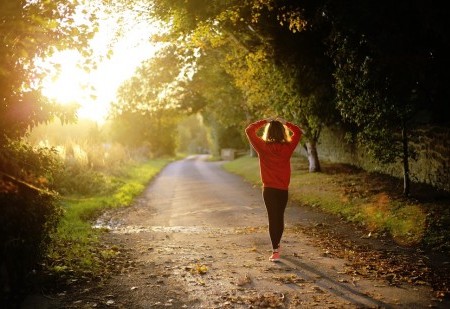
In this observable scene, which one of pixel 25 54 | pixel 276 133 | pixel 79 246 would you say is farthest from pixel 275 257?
pixel 25 54

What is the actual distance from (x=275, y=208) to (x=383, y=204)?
535 cm

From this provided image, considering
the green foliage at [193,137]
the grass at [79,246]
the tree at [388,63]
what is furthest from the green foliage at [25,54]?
the green foliage at [193,137]

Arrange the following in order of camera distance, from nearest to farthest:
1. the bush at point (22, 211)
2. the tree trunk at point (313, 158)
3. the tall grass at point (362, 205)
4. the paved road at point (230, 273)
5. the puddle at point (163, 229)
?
1. the bush at point (22, 211)
2. the paved road at point (230, 273)
3. the tall grass at point (362, 205)
4. the puddle at point (163, 229)
5. the tree trunk at point (313, 158)

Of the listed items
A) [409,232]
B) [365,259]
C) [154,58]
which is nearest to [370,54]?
[409,232]

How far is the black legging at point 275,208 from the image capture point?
7.14m

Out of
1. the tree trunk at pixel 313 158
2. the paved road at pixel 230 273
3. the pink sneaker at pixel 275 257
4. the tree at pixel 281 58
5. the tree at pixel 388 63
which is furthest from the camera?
the tree trunk at pixel 313 158

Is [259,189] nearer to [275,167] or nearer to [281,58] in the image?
[281,58]

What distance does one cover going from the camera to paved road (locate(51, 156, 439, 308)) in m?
5.25

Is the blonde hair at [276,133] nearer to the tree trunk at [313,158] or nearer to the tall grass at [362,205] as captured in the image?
the tall grass at [362,205]

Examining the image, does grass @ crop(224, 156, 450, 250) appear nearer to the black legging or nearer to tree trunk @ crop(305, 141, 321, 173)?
tree trunk @ crop(305, 141, 321, 173)

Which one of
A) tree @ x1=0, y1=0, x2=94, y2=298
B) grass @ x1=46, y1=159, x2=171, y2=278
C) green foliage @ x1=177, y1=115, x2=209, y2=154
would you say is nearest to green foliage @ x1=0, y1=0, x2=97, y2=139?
tree @ x1=0, y1=0, x2=94, y2=298

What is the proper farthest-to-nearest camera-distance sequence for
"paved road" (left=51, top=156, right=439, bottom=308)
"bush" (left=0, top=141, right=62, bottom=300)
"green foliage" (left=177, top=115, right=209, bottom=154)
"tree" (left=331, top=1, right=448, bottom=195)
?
1. "green foliage" (left=177, top=115, right=209, bottom=154)
2. "tree" (left=331, top=1, right=448, bottom=195)
3. "paved road" (left=51, top=156, right=439, bottom=308)
4. "bush" (left=0, top=141, right=62, bottom=300)

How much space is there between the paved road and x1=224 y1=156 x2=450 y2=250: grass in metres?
1.25

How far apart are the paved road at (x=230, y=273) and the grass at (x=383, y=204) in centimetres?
125
